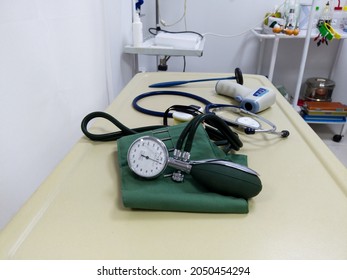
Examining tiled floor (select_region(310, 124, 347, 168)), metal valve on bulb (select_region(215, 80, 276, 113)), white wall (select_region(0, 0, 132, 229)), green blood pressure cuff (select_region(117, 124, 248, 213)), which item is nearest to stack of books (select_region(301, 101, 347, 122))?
tiled floor (select_region(310, 124, 347, 168))

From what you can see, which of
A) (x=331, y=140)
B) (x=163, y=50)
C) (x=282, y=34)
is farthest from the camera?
(x=331, y=140)

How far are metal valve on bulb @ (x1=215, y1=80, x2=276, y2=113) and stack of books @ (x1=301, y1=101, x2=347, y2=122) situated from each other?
1385mm

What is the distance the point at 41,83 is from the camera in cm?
81

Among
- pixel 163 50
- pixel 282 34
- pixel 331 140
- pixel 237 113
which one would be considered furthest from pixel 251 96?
pixel 331 140

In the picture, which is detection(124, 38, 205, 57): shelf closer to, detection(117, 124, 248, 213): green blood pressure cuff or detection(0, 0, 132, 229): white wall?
detection(0, 0, 132, 229): white wall

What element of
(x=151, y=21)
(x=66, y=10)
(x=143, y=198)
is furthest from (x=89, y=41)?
(x=151, y=21)

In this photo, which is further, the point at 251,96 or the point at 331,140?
the point at 331,140

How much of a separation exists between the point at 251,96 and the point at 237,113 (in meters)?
0.07

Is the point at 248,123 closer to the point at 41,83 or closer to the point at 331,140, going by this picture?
the point at 41,83

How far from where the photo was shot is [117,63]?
147cm

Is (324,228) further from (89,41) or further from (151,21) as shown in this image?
(151,21)

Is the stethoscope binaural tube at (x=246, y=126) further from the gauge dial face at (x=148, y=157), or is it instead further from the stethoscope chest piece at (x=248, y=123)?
the gauge dial face at (x=148, y=157)

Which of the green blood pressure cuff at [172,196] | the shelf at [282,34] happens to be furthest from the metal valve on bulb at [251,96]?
the shelf at [282,34]

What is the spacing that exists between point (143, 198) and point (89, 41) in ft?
2.86
